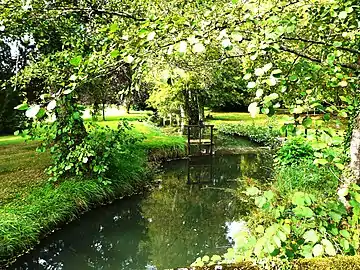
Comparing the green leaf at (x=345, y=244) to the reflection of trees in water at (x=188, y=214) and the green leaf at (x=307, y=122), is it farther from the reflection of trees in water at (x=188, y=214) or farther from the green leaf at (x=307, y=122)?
the reflection of trees in water at (x=188, y=214)

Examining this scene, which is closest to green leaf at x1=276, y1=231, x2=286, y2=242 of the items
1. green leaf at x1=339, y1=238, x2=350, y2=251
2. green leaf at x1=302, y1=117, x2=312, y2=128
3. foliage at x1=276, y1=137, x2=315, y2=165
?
green leaf at x1=339, y1=238, x2=350, y2=251

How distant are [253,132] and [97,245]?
1671cm

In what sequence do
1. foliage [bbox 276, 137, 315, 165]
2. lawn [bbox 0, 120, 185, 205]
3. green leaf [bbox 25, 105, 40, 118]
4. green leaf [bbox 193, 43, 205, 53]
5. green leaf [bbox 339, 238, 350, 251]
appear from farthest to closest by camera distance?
foliage [bbox 276, 137, 315, 165] < lawn [bbox 0, 120, 185, 205] < green leaf [bbox 339, 238, 350, 251] < green leaf [bbox 193, 43, 205, 53] < green leaf [bbox 25, 105, 40, 118]

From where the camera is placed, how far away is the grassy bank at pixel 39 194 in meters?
6.21

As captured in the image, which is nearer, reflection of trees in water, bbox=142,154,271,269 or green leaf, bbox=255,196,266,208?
green leaf, bbox=255,196,266,208

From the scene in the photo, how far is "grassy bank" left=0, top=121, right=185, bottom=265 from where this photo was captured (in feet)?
20.4

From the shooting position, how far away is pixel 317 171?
724 cm

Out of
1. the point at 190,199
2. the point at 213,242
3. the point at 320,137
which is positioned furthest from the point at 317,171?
the point at 320,137

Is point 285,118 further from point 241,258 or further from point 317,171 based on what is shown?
point 317,171

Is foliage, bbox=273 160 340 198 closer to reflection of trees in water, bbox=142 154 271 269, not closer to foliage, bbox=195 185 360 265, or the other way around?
reflection of trees in water, bbox=142 154 271 269

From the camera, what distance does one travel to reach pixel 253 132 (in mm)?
22297

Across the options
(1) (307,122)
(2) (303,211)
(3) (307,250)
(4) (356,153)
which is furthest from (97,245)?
(1) (307,122)

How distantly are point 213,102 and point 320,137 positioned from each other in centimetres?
2151

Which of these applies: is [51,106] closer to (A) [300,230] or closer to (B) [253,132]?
(A) [300,230]
